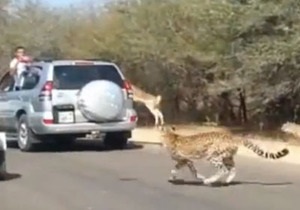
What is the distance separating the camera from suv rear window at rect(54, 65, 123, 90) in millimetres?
20750

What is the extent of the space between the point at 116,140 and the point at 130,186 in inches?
284

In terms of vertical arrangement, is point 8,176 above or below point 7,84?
below

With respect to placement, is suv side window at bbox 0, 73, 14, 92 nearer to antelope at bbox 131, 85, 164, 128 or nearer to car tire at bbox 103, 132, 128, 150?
car tire at bbox 103, 132, 128, 150

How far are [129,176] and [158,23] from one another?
14.2 metres

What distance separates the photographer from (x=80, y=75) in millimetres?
20984

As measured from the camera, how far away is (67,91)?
20.5m

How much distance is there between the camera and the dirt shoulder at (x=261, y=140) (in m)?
19.8

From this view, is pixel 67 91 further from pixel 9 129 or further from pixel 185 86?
pixel 185 86

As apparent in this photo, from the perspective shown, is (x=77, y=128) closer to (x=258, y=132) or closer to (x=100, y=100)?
(x=100, y=100)

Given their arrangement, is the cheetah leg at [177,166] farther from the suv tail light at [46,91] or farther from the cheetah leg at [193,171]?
the suv tail light at [46,91]

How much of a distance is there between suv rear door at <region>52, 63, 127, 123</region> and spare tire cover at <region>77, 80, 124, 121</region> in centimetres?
17

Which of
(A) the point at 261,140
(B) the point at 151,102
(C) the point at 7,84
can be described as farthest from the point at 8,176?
(B) the point at 151,102

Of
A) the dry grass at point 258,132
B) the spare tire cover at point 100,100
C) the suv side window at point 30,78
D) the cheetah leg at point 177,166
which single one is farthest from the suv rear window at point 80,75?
the cheetah leg at point 177,166

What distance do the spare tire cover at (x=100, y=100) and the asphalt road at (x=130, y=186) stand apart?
0.96 metres
